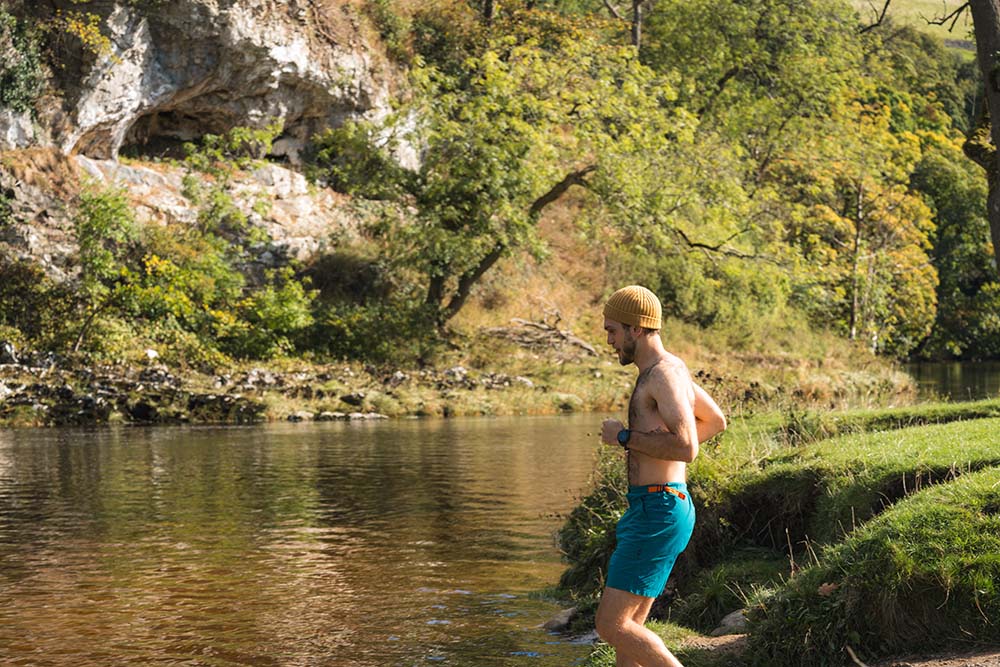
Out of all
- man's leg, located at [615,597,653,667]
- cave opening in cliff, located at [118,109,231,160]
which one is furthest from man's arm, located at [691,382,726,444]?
cave opening in cliff, located at [118,109,231,160]

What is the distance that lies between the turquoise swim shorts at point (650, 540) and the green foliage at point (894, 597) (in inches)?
60.7

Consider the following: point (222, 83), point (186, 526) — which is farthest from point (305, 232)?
point (186, 526)

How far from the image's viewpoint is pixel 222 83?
4000 cm

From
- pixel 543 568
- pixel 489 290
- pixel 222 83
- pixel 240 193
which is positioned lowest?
pixel 543 568

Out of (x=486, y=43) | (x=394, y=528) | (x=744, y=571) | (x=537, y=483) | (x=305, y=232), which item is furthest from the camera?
(x=486, y=43)

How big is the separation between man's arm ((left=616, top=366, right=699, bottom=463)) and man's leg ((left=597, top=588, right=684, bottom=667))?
2.34ft

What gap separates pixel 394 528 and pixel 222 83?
28.8m

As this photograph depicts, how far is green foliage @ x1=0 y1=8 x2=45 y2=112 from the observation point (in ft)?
115

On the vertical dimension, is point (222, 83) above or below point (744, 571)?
above

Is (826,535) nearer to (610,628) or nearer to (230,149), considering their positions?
(610,628)

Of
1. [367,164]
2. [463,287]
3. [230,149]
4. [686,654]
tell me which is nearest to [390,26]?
[230,149]

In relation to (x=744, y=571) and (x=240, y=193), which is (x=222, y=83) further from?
(x=744, y=571)

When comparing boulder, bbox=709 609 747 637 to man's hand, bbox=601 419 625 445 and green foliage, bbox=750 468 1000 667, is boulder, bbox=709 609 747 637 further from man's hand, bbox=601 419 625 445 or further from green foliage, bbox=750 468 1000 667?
man's hand, bbox=601 419 625 445

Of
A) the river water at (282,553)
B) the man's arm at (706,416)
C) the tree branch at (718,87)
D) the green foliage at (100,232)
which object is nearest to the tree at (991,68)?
the man's arm at (706,416)
